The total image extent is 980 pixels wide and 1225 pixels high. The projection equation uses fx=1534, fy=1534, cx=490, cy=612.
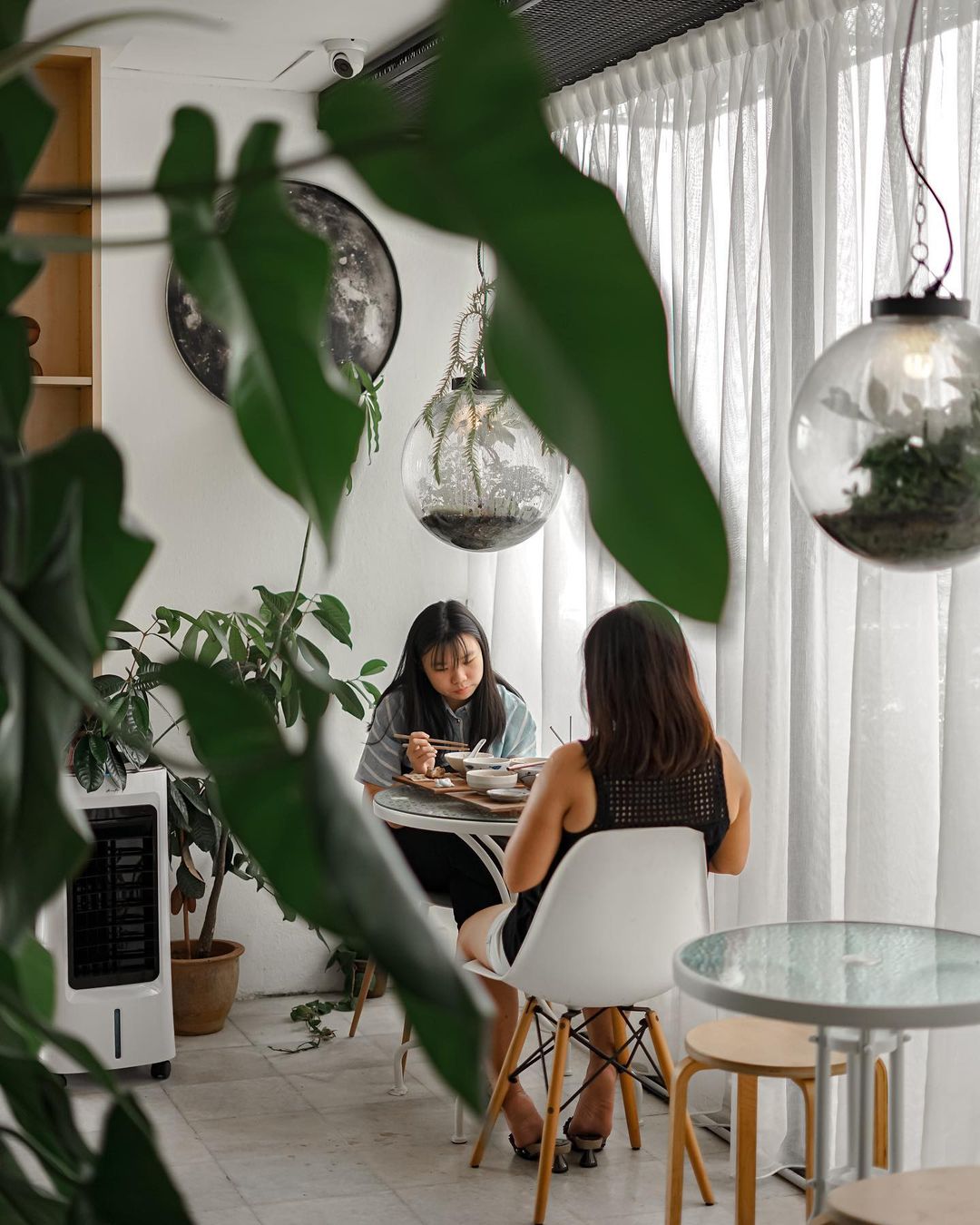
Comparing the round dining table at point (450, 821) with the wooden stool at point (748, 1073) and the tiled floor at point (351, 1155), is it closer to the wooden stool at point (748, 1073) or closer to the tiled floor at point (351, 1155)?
the tiled floor at point (351, 1155)

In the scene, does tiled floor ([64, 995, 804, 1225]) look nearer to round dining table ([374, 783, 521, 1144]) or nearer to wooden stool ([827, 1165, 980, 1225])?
round dining table ([374, 783, 521, 1144])

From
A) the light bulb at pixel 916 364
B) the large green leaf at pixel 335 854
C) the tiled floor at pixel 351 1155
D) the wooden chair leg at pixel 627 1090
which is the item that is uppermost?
the light bulb at pixel 916 364

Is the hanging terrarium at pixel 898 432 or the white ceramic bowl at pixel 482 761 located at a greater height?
the hanging terrarium at pixel 898 432

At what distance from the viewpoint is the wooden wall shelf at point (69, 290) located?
429 centimetres

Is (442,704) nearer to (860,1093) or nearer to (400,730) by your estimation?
(400,730)

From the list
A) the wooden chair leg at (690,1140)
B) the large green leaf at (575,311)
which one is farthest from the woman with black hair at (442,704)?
the large green leaf at (575,311)

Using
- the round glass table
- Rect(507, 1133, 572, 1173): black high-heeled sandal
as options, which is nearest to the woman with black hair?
Rect(507, 1133, 572, 1173): black high-heeled sandal

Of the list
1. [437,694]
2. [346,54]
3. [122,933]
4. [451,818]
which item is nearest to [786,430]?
[451,818]

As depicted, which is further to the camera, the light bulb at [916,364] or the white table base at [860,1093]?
the white table base at [860,1093]

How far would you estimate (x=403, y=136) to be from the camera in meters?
0.28

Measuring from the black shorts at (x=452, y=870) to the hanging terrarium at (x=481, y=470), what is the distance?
100cm

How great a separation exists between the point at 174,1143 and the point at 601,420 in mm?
3669

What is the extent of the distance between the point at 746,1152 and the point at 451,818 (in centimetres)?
106

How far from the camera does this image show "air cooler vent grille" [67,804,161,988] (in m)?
4.04
